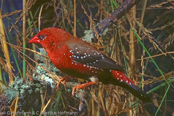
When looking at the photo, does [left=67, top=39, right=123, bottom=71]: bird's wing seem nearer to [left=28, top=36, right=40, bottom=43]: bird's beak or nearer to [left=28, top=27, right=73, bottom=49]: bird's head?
[left=28, top=27, right=73, bottom=49]: bird's head

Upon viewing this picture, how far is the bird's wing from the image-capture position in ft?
3.98

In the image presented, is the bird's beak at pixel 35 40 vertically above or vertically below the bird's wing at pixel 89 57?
above

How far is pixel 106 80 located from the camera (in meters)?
1.24

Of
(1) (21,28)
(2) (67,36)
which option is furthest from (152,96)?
(1) (21,28)

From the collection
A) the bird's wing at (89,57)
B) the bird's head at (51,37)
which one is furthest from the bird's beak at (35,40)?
the bird's wing at (89,57)

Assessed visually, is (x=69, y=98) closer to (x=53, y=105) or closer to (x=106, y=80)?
(x=53, y=105)

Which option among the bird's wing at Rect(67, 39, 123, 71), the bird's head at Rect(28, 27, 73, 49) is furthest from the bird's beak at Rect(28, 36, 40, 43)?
the bird's wing at Rect(67, 39, 123, 71)

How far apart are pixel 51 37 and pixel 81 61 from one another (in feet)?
0.60

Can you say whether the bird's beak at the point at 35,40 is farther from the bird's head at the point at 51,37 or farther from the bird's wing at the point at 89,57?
the bird's wing at the point at 89,57

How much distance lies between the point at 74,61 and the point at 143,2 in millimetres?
460

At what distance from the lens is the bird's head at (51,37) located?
123 cm

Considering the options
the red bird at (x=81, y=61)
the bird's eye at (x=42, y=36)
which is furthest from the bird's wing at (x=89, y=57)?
the bird's eye at (x=42, y=36)

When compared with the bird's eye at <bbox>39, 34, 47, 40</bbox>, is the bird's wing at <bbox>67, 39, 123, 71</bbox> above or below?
below

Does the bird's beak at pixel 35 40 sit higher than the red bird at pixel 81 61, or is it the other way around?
the bird's beak at pixel 35 40
